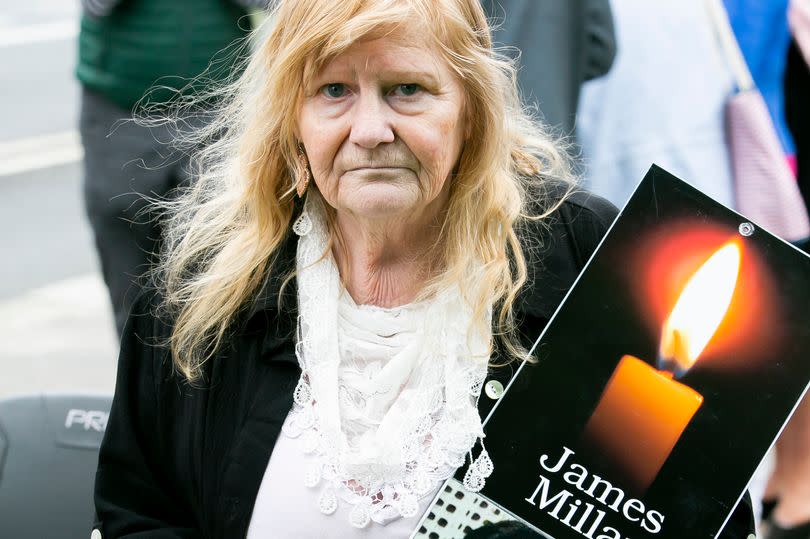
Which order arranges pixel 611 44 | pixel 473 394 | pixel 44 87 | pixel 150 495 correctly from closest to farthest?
pixel 473 394 → pixel 150 495 → pixel 611 44 → pixel 44 87

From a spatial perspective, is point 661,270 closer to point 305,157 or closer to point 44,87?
point 305,157

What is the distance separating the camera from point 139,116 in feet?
11.0

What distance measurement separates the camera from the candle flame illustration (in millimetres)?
1902

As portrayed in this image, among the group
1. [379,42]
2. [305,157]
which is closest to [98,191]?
[305,157]

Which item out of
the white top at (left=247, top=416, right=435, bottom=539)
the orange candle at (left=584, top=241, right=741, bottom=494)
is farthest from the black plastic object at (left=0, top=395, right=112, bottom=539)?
the orange candle at (left=584, top=241, right=741, bottom=494)

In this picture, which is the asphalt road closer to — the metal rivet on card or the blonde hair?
the blonde hair

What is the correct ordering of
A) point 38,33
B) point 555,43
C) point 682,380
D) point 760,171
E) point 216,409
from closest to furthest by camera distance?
point 682,380 < point 216,409 < point 555,43 < point 760,171 < point 38,33

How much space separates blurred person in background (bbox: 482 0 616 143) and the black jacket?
36.4 inches

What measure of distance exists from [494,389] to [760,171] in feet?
4.86

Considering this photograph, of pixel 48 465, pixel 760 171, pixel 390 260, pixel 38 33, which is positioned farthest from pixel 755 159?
pixel 38 33

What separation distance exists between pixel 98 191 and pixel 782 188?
179cm

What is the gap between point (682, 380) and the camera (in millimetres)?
1896

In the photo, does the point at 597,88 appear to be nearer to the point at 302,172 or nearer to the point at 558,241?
the point at 558,241

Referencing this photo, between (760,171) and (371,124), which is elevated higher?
(760,171)
